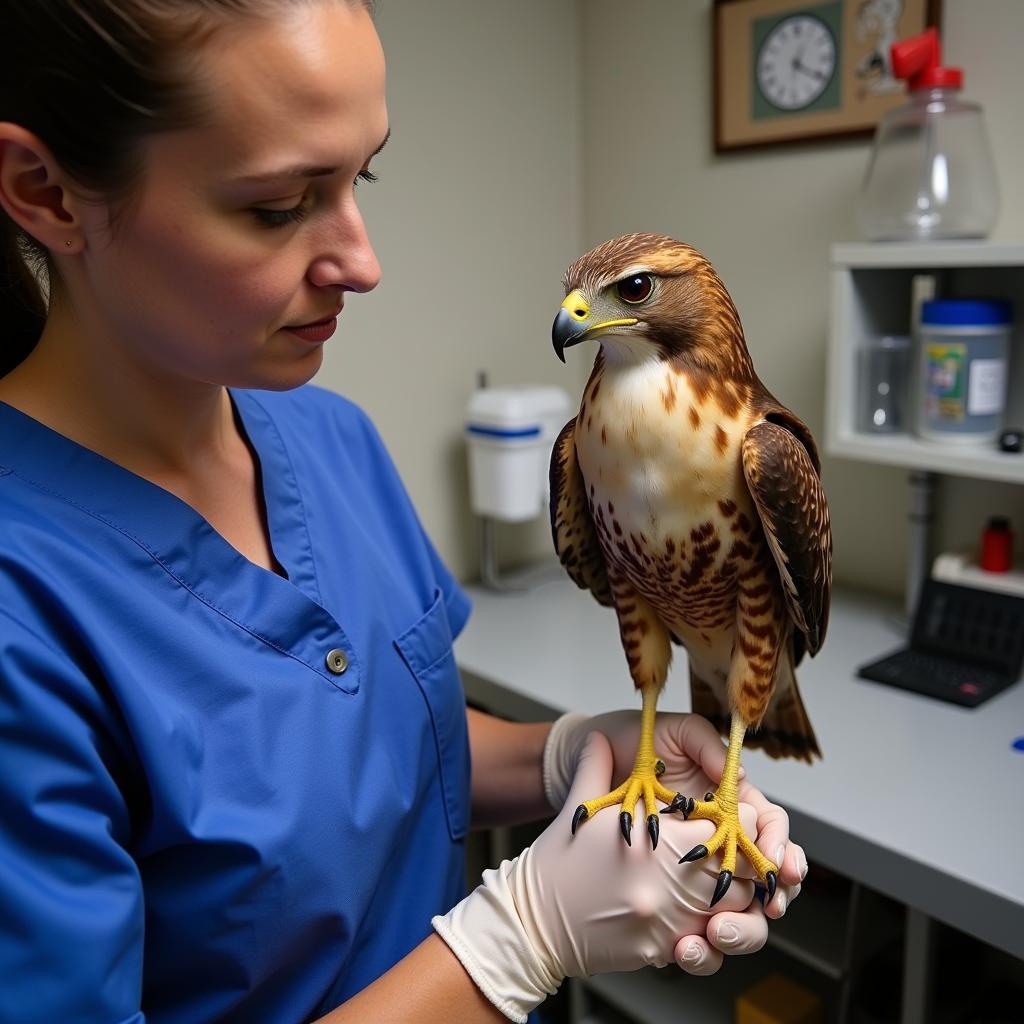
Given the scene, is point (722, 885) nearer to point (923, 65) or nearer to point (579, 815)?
point (579, 815)

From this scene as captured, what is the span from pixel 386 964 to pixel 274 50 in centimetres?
70

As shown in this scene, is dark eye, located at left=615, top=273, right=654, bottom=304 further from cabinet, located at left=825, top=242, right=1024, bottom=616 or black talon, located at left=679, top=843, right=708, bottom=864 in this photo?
cabinet, located at left=825, top=242, right=1024, bottom=616

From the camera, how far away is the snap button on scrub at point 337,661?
81cm

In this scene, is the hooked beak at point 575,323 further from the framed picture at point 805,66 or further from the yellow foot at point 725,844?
the framed picture at point 805,66

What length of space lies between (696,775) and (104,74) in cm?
67

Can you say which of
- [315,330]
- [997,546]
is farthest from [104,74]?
[997,546]

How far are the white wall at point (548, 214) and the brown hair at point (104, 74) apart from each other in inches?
47.6

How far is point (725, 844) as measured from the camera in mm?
721

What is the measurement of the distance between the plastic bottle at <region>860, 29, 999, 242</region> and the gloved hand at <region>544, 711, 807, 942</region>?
3.47 feet

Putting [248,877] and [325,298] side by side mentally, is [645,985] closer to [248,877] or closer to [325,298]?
[248,877]

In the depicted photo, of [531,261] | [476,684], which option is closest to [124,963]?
[476,684]

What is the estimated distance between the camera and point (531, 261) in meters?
2.13

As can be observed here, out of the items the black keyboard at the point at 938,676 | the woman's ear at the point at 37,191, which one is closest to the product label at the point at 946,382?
the black keyboard at the point at 938,676

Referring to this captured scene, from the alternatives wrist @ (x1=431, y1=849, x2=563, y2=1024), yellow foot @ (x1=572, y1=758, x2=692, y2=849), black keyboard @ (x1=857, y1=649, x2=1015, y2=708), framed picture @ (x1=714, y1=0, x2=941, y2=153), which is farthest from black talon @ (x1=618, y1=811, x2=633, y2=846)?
framed picture @ (x1=714, y1=0, x2=941, y2=153)
